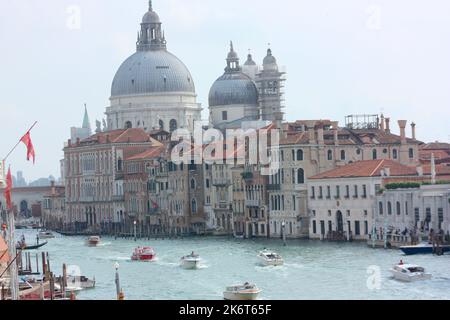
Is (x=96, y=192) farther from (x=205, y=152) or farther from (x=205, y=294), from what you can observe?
(x=205, y=294)

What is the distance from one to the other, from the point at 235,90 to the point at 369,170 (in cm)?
2454

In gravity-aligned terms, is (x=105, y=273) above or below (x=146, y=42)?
below

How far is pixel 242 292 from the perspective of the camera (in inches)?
792

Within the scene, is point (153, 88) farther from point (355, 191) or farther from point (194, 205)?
point (355, 191)

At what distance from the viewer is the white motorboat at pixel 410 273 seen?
2202 centimetres

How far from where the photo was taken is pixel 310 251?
1284 inches

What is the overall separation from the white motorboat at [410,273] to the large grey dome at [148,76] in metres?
45.7

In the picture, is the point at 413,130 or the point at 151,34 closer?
the point at 413,130

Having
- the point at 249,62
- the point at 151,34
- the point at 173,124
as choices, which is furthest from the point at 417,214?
the point at 151,34

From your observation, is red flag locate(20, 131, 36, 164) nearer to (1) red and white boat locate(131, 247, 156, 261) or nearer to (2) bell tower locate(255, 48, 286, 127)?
(1) red and white boat locate(131, 247, 156, 261)

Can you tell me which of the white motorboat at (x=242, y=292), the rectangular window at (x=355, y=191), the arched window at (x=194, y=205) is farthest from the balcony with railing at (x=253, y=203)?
the white motorboat at (x=242, y=292)

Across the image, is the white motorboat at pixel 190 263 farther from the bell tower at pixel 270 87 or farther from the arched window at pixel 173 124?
the arched window at pixel 173 124

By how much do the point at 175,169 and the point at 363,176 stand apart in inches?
622

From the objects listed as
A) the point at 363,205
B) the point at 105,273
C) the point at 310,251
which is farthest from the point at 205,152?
the point at 105,273
